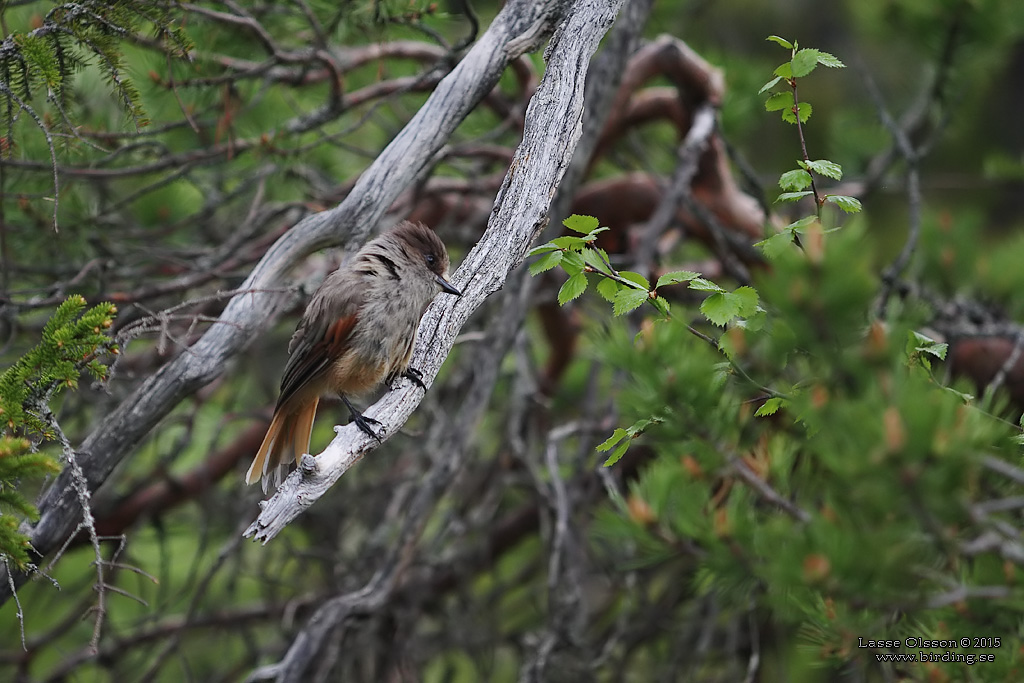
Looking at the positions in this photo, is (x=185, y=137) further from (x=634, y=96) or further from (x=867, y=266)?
(x=867, y=266)

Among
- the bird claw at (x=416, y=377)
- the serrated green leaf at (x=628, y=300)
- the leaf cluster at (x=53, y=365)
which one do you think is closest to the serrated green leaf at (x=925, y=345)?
the serrated green leaf at (x=628, y=300)

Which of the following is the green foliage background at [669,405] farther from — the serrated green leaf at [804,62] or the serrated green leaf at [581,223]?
the serrated green leaf at [804,62]

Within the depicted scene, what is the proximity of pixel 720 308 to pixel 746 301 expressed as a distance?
2.8 inches

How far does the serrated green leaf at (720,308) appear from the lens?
6.61ft

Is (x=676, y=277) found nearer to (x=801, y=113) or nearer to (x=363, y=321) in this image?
(x=801, y=113)

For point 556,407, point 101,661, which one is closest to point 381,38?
point 556,407

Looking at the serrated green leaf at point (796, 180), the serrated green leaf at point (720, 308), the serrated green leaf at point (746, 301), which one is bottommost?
the serrated green leaf at point (746, 301)

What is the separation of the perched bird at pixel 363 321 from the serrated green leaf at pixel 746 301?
5.16ft

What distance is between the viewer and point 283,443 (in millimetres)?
4000

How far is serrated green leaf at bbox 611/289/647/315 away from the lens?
211cm

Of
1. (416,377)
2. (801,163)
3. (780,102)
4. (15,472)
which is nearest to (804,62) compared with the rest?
(780,102)

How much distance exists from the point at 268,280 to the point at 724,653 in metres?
2.82

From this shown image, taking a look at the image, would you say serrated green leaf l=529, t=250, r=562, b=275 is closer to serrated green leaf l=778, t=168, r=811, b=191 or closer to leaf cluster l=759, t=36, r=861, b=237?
leaf cluster l=759, t=36, r=861, b=237

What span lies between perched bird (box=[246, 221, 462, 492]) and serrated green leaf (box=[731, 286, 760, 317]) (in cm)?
157
